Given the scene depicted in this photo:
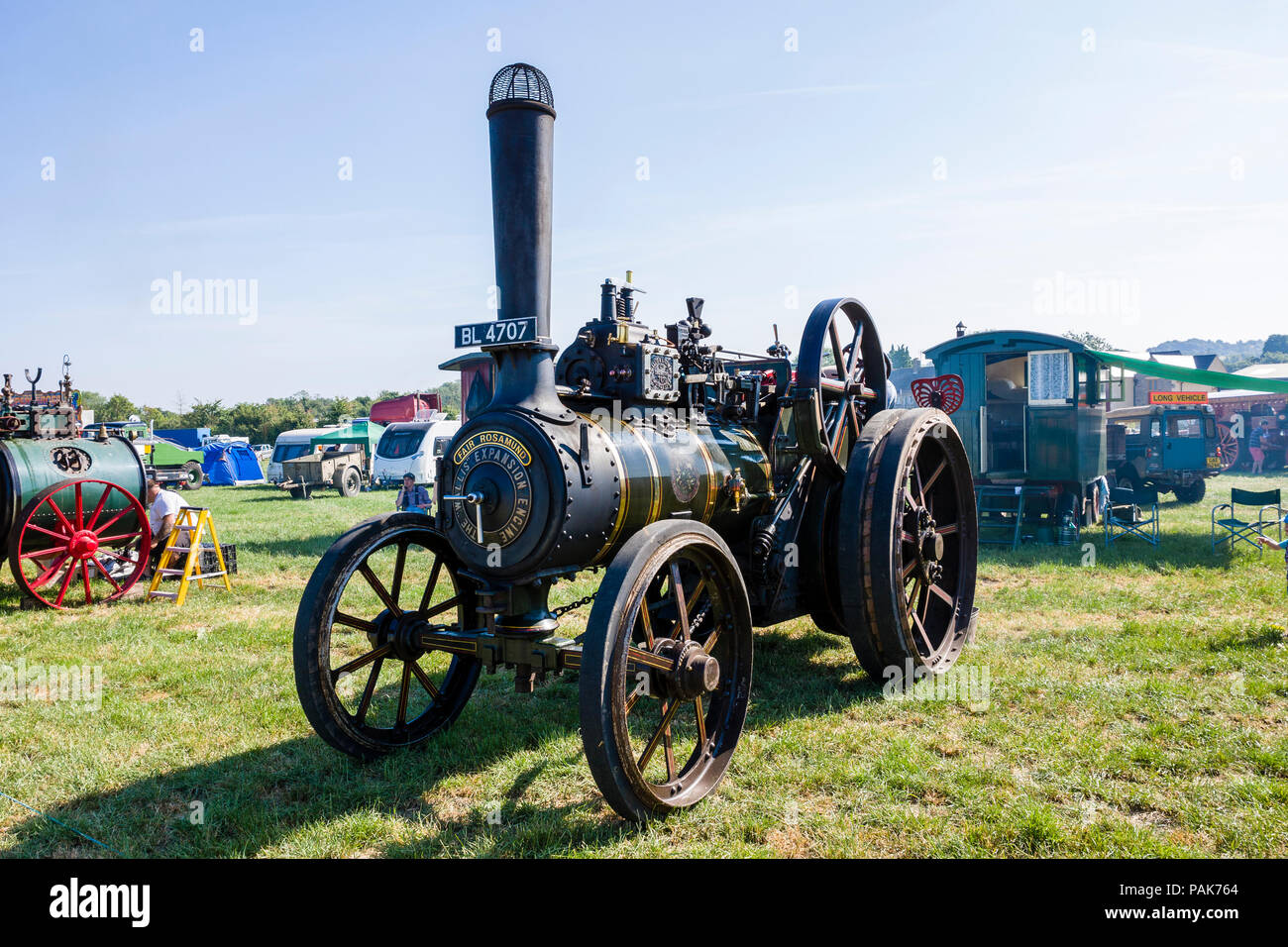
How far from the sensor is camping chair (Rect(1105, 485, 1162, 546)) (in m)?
11.9

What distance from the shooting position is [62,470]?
8.74m

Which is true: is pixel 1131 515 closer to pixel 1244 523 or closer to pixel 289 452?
pixel 1244 523

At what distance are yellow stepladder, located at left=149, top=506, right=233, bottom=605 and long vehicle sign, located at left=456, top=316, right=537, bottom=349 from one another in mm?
6288

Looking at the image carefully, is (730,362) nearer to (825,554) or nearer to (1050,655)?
(825,554)

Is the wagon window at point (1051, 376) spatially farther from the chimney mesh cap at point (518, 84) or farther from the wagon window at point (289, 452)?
the wagon window at point (289, 452)

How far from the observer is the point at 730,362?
6.12 metres

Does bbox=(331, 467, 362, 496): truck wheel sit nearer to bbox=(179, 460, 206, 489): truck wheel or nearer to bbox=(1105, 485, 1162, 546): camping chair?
bbox=(179, 460, 206, 489): truck wheel

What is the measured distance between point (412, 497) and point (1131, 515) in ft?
41.2

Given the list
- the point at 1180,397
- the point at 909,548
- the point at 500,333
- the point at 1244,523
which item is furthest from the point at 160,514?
the point at 1180,397

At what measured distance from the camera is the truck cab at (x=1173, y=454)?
1772cm

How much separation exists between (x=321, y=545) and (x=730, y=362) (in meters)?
8.80

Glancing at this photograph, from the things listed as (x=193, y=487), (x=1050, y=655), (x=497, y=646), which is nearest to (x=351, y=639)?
(x=497, y=646)

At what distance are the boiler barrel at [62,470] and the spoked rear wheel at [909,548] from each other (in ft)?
26.1

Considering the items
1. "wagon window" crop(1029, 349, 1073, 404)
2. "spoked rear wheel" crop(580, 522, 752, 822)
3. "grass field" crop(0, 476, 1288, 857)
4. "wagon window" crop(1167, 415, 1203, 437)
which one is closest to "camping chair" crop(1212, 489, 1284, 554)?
"wagon window" crop(1029, 349, 1073, 404)
